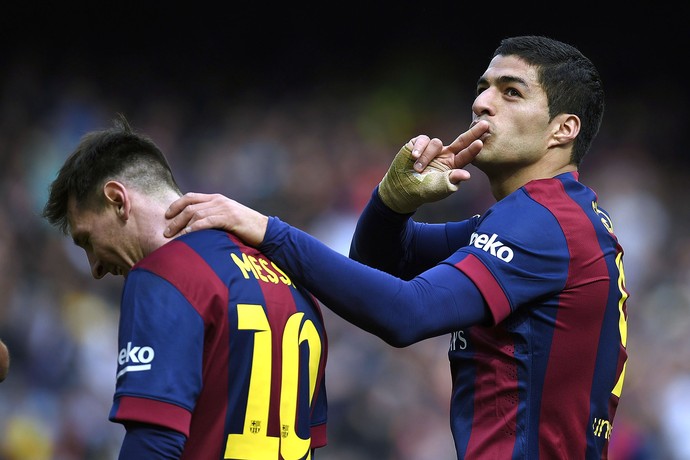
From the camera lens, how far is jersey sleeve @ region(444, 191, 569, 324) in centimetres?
312

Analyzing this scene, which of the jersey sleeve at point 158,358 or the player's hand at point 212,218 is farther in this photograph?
the player's hand at point 212,218

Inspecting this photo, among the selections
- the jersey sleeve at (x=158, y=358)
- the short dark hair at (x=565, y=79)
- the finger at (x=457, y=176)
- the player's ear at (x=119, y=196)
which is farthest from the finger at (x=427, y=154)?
the jersey sleeve at (x=158, y=358)

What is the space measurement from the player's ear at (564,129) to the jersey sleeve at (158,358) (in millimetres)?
1535

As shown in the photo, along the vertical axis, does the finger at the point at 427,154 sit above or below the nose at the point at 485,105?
below

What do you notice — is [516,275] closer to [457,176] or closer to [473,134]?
[457,176]

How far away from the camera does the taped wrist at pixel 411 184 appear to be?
11.6ft

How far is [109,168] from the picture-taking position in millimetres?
3080

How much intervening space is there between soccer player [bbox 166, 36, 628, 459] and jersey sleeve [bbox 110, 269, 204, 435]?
34cm

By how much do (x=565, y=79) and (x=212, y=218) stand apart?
1.42 meters

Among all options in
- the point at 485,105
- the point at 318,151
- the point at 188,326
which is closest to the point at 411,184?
the point at 485,105

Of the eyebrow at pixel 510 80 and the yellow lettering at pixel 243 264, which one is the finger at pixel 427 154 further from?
the yellow lettering at pixel 243 264

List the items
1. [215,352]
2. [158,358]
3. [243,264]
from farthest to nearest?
[243,264] < [215,352] < [158,358]

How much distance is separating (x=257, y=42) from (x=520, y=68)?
6334 millimetres

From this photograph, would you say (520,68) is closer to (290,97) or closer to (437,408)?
(437,408)
